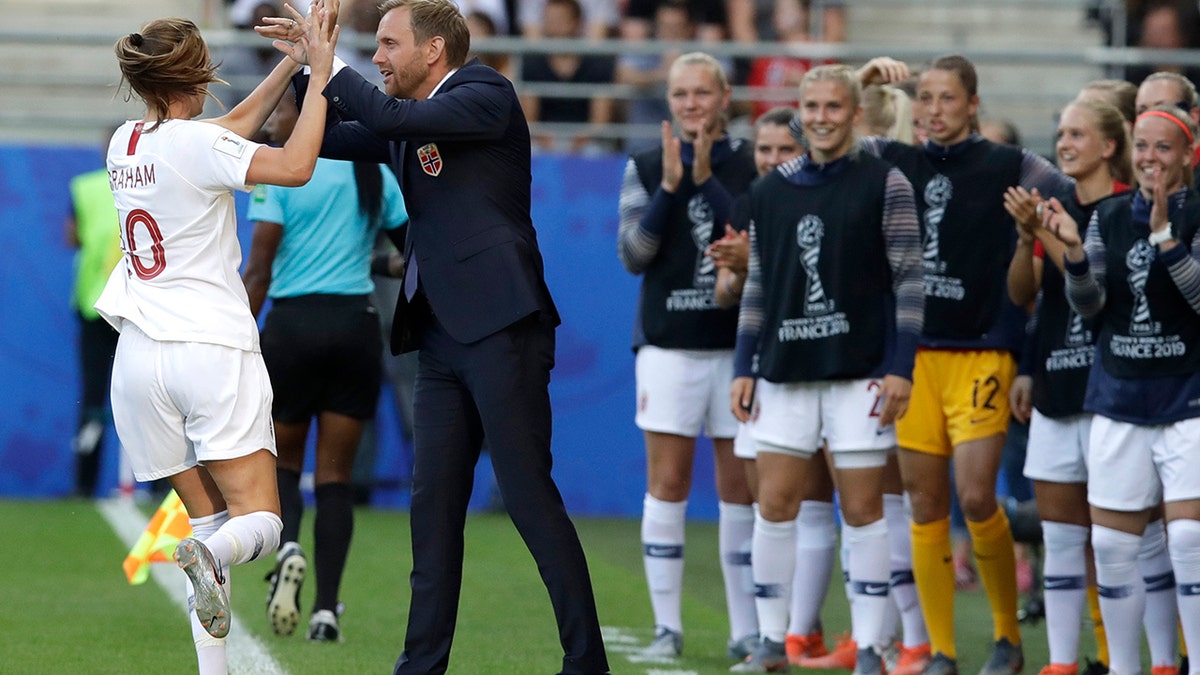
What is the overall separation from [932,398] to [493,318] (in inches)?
89.7

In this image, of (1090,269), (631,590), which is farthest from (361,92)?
(631,590)

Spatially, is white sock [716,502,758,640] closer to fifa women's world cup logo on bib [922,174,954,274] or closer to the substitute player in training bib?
the substitute player in training bib

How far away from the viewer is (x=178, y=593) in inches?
320

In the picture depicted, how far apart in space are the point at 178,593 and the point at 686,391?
2742mm

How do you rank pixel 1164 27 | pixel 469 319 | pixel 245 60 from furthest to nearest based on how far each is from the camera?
pixel 245 60 → pixel 1164 27 → pixel 469 319

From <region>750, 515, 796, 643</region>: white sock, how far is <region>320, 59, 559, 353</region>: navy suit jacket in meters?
1.71

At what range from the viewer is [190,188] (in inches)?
189

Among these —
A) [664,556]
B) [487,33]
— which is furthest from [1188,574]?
[487,33]

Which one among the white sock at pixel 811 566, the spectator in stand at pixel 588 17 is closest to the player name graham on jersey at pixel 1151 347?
the white sock at pixel 811 566

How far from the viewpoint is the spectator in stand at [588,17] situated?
13.4 meters

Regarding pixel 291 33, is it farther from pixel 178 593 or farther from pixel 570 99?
pixel 570 99

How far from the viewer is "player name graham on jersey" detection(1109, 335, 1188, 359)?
5785mm

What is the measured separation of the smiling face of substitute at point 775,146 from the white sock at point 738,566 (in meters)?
1.44

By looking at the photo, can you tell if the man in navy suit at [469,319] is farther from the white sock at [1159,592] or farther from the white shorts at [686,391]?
the white sock at [1159,592]
